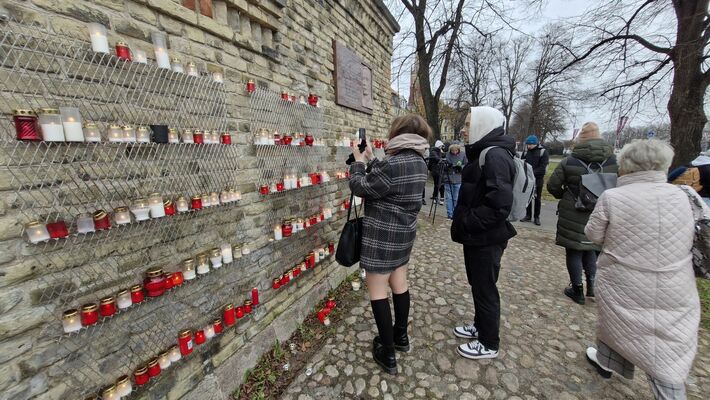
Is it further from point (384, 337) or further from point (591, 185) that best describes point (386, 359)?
point (591, 185)

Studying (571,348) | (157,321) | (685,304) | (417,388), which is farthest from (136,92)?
(571,348)

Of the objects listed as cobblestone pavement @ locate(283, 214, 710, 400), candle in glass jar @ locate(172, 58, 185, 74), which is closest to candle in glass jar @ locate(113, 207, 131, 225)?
candle in glass jar @ locate(172, 58, 185, 74)

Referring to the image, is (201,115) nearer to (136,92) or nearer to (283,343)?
(136,92)

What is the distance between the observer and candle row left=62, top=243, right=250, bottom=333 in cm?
142

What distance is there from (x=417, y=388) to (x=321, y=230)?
6.59 ft

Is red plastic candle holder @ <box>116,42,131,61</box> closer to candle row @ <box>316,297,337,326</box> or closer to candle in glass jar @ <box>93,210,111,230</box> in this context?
candle in glass jar @ <box>93,210,111,230</box>

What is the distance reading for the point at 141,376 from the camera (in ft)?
5.50

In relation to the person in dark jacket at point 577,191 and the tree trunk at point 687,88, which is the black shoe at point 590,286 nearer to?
the person in dark jacket at point 577,191

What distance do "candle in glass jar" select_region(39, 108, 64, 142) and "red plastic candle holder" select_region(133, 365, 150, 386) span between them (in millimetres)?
1357

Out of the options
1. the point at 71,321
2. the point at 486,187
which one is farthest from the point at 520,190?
the point at 71,321

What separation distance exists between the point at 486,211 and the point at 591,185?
5.37 ft

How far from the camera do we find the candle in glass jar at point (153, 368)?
5.66 feet

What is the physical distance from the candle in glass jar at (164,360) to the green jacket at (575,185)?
3.89m

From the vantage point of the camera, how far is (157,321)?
6.02 feet
